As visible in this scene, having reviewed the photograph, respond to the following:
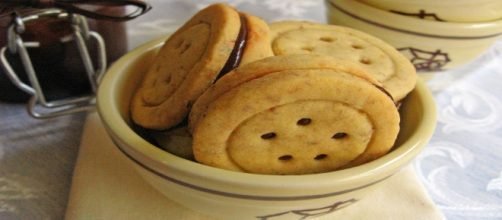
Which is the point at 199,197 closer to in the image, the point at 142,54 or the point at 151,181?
the point at 151,181

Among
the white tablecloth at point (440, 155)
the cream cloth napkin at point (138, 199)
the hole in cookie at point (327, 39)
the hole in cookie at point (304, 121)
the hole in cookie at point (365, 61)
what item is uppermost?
the hole in cookie at point (304, 121)

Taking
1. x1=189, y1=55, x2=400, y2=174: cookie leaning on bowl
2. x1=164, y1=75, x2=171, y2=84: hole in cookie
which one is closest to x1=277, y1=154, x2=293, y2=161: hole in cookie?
x1=189, y1=55, x2=400, y2=174: cookie leaning on bowl

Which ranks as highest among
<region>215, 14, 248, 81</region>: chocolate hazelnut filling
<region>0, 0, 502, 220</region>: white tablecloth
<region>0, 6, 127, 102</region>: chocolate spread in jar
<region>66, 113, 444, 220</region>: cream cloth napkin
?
<region>215, 14, 248, 81</region>: chocolate hazelnut filling

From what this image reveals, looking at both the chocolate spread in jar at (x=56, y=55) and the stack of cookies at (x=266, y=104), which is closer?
the stack of cookies at (x=266, y=104)

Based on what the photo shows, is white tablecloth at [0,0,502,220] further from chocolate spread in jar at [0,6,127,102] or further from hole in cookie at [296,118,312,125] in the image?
hole in cookie at [296,118,312,125]

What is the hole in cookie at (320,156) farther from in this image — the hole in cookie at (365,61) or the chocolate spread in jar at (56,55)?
the chocolate spread in jar at (56,55)

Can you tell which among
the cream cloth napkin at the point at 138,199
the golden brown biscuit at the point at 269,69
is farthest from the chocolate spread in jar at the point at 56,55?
the golden brown biscuit at the point at 269,69

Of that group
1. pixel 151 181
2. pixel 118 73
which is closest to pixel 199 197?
pixel 151 181
